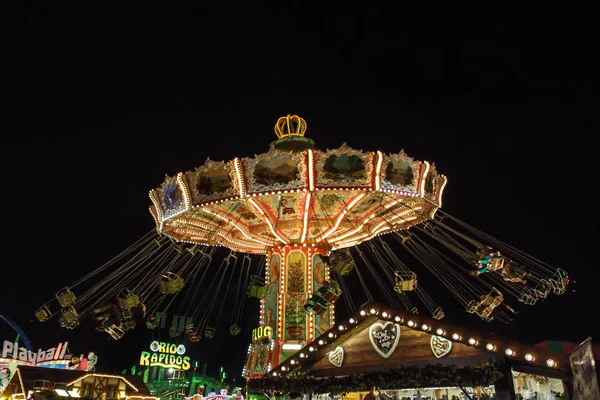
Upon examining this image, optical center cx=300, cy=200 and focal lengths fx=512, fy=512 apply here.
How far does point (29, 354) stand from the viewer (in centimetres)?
3109

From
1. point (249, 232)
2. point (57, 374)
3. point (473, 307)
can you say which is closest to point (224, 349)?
point (57, 374)

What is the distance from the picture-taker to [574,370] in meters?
7.75

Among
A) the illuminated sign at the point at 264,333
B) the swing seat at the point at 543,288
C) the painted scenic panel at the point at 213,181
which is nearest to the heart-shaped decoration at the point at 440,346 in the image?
the swing seat at the point at 543,288

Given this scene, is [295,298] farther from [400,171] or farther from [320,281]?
[400,171]

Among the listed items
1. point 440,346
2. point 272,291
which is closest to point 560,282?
point 440,346

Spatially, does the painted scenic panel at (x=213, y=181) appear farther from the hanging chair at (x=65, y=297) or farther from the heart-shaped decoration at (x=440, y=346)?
the heart-shaped decoration at (x=440, y=346)

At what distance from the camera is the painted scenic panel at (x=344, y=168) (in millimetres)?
13695

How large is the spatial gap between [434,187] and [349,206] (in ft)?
9.01

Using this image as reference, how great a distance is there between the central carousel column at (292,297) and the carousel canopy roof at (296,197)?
0.52m

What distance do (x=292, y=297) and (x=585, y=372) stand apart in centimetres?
1036

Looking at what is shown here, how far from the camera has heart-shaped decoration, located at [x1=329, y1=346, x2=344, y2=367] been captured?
10.8 m

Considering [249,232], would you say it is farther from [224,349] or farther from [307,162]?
[224,349]

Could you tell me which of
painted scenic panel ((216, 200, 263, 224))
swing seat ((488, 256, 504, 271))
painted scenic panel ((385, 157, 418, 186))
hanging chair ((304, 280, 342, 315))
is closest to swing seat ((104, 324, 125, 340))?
painted scenic panel ((216, 200, 263, 224))

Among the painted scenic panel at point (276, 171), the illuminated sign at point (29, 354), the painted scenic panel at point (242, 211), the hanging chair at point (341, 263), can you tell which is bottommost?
the illuminated sign at point (29, 354)
